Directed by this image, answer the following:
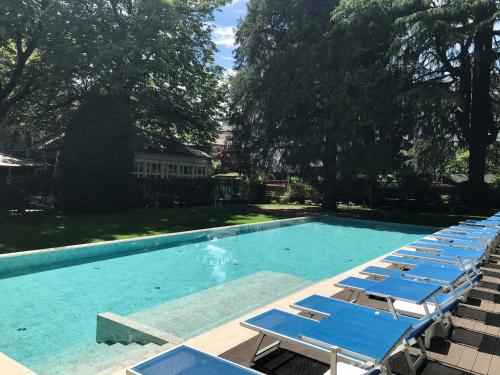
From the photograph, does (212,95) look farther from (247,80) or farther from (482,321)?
(482,321)

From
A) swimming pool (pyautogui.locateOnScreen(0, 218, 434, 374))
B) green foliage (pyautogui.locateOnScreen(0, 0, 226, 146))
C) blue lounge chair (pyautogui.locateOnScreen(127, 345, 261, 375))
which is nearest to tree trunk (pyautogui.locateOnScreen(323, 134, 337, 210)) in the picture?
green foliage (pyautogui.locateOnScreen(0, 0, 226, 146))

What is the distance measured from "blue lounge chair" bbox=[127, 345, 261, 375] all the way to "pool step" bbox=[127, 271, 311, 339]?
2575mm

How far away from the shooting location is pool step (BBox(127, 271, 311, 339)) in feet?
19.8

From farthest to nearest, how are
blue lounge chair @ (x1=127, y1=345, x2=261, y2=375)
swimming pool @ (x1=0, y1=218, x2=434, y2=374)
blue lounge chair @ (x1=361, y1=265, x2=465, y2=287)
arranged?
swimming pool @ (x1=0, y1=218, x2=434, y2=374) < blue lounge chair @ (x1=361, y1=265, x2=465, y2=287) < blue lounge chair @ (x1=127, y1=345, x2=261, y2=375)

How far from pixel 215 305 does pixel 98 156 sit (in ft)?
47.1

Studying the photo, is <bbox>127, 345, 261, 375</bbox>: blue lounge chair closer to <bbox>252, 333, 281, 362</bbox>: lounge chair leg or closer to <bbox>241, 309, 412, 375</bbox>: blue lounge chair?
<bbox>241, 309, 412, 375</bbox>: blue lounge chair

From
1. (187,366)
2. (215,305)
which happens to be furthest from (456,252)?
(187,366)

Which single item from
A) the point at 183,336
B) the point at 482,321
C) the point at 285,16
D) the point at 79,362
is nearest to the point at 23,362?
the point at 79,362

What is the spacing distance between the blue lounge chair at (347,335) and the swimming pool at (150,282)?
221 centimetres

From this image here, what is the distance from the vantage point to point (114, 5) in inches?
891

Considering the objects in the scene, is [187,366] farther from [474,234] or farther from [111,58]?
[111,58]

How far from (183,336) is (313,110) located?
18.5m

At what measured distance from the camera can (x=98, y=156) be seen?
1911cm

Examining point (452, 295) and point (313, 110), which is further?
point (313, 110)
